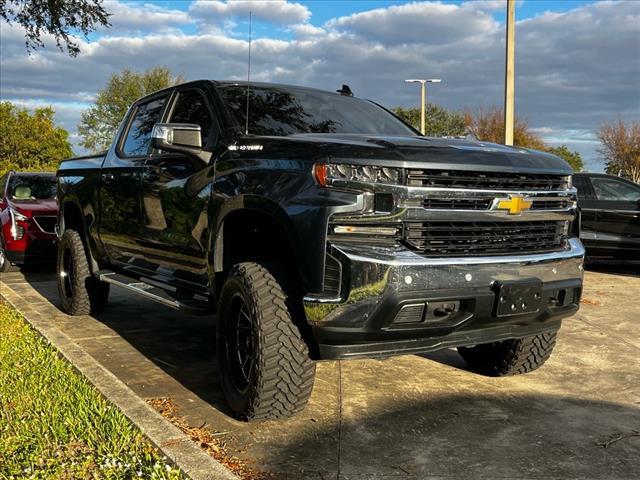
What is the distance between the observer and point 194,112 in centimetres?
464

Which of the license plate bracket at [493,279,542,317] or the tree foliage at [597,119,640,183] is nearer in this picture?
the license plate bracket at [493,279,542,317]

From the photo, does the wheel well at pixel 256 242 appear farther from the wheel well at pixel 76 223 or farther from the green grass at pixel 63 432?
the wheel well at pixel 76 223

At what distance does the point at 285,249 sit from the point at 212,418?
108 cm

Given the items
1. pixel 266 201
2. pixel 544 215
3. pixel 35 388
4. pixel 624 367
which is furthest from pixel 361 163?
pixel 624 367

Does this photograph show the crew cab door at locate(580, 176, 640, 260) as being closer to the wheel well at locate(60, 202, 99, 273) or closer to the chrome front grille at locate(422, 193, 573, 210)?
the chrome front grille at locate(422, 193, 573, 210)

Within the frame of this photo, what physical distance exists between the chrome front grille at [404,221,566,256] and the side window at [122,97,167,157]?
8.84 feet

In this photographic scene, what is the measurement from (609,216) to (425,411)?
7292mm

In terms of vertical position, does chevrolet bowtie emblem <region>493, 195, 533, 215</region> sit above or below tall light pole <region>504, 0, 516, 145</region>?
below

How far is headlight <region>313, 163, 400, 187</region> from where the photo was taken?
3145 mm

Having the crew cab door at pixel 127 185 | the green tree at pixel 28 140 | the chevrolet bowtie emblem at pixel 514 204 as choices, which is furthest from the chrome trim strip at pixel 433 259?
the green tree at pixel 28 140

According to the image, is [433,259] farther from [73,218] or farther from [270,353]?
[73,218]

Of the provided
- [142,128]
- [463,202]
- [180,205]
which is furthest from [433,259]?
[142,128]

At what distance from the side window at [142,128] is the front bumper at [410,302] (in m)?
2.61

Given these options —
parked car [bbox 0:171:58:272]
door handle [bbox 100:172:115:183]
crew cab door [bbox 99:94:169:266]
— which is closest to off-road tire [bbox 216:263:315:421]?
crew cab door [bbox 99:94:169:266]
